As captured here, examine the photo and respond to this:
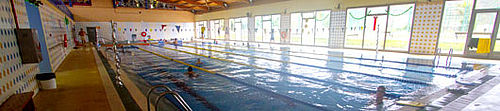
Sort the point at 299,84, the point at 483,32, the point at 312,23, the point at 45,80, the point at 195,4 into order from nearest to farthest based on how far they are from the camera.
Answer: the point at 45,80 < the point at 299,84 < the point at 483,32 < the point at 312,23 < the point at 195,4

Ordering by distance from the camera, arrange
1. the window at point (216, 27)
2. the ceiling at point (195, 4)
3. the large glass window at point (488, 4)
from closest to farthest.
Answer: the large glass window at point (488, 4) → the ceiling at point (195, 4) → the window at point (216, 27)

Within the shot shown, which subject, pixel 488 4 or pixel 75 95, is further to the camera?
pixel 488 4

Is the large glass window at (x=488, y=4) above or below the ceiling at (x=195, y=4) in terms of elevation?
below

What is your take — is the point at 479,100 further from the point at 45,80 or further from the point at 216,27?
the point at 216,27

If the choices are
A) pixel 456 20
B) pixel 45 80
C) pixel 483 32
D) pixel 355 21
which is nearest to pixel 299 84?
pixel 45 80

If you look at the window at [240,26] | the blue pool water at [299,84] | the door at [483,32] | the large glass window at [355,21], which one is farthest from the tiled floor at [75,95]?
the window at [240,26]

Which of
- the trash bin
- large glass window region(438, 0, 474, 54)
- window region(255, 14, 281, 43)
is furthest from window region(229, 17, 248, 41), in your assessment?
the trash bin

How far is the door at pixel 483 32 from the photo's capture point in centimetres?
699

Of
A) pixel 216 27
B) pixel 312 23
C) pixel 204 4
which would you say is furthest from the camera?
pixel 216 27

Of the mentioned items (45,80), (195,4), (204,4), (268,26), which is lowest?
(45,80)

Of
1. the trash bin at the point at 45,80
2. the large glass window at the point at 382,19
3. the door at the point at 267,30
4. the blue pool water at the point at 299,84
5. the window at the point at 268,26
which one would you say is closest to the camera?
the blue pool water at the point at 299,84

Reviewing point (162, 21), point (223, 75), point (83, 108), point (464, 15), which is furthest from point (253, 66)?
point (162, 21)

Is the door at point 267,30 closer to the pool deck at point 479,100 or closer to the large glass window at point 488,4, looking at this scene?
the large glass window at point 488,4

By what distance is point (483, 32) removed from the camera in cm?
738
